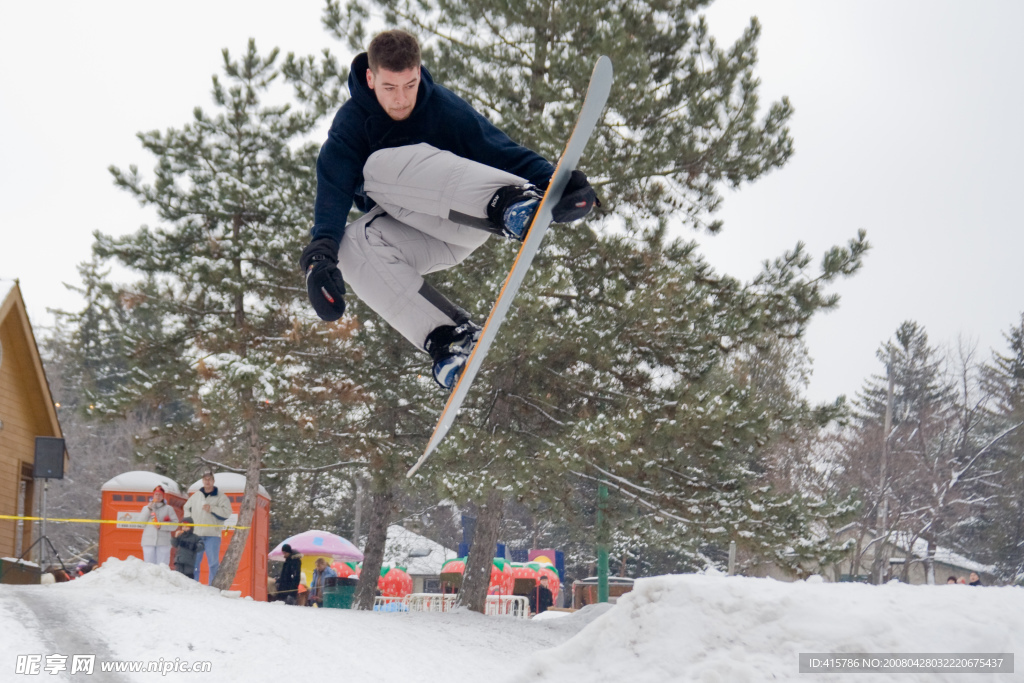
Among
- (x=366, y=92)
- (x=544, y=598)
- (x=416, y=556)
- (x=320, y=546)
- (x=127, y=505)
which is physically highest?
(x=366, y=92)

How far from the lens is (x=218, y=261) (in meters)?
9.76

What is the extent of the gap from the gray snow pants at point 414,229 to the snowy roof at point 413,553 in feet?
79.2

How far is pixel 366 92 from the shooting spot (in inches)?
126

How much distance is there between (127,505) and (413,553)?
18.5 m

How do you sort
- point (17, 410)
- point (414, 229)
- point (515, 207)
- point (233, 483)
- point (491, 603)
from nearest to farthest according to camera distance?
point (515, 207)
point (414, 229)
point (233, 483)
point (17, 410)
point (491, 603)

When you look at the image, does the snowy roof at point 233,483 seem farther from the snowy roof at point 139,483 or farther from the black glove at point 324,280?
the black glove at point 324,280

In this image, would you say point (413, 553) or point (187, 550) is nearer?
point (187, 550)

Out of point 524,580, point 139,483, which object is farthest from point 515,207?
point 524,580

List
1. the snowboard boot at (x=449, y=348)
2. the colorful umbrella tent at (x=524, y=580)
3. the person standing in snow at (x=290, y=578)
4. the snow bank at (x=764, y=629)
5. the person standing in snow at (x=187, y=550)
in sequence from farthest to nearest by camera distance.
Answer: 1. the colorful umbrella tent at (x=524, y=580)
2. the person standing in snow at (x=290, y=578)
3. the person standing in snow at (x=187, y=550)
4. the snowboard boot at (x=449, y=348)
5. the snow bank at (x=764, y=629)

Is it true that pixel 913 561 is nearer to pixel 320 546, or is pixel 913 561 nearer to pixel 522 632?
pixel 320 546

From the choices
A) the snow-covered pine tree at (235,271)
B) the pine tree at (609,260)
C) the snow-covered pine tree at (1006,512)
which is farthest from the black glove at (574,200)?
the snow-covered pine tree at (1006,512)

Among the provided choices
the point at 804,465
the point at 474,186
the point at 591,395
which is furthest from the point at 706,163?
the point at 804,465

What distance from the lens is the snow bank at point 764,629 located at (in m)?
2.29

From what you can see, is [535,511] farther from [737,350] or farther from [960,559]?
[960,559]
